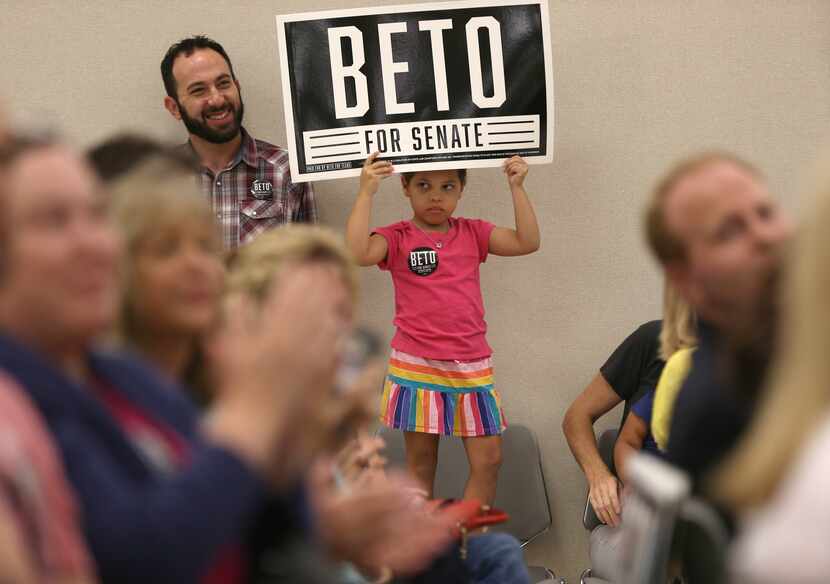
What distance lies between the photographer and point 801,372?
1.30 meters

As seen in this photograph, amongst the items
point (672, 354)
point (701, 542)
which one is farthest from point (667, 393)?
point (701, 542)

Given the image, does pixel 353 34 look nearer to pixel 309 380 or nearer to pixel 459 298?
pixel 459 298

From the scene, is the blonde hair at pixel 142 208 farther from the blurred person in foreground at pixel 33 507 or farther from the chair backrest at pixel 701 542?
the chair backrest at pixel 701 542

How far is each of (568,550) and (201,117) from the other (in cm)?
220

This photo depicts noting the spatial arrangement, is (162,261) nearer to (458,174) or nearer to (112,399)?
(112,399)

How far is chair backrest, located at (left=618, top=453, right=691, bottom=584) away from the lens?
1435 mm

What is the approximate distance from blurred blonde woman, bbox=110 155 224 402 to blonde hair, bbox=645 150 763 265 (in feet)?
2.38

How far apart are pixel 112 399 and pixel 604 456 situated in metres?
2.93

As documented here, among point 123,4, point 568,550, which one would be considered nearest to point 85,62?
point 123,4

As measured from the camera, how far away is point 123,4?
4.48 m

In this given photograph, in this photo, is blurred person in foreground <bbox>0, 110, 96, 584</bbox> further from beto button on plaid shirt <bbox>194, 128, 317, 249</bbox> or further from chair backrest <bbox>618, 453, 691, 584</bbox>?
beto button on plaid shirt <bbox>194, 128, 317, 249</bbox>

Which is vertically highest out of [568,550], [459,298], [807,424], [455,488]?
[807,424]

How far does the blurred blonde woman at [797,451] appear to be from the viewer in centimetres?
119


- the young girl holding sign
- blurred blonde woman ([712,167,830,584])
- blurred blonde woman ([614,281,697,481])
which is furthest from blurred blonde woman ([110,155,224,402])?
the young girl holding sign
